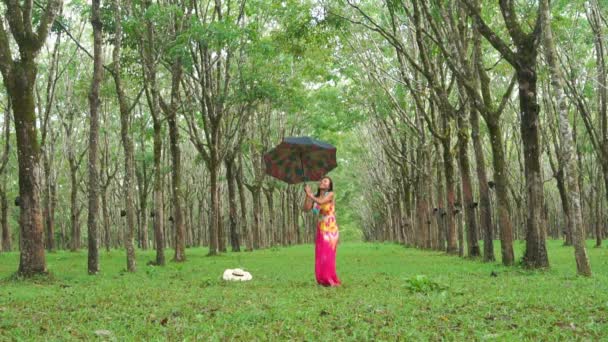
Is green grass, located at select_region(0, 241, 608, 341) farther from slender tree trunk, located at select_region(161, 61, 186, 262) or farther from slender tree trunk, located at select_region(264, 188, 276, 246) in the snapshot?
slender tree trunk, located at select_region(264, 188, 276, 246)

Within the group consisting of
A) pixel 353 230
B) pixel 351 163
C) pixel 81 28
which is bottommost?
pixel 353 230

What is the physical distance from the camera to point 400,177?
38.2 metres

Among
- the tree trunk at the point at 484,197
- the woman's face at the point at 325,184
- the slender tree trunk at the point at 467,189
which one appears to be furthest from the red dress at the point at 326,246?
the slender tree trunk at the point at 467,189

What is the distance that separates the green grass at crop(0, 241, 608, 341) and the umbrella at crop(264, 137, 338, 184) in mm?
2233

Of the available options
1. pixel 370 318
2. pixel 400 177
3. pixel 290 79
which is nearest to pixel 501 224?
pixel 370 318

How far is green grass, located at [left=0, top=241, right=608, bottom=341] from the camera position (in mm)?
5973

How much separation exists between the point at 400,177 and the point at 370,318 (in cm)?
3195

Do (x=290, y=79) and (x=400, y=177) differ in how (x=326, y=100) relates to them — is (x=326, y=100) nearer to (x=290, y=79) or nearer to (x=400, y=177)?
(x=290, y=79)

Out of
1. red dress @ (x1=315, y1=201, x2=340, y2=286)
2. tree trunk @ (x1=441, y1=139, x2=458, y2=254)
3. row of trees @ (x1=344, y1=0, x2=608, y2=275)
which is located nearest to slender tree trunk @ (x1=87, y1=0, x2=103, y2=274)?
Answer: red dress @ (x1=315, y1=201, x2=340, y2=286)

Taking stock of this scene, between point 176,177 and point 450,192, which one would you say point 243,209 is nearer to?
point 176,177

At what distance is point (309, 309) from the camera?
300 inches

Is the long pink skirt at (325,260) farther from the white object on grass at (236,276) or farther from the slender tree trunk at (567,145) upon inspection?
the slender tree trunk at (567,145)

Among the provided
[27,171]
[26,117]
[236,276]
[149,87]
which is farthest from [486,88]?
[149,87]

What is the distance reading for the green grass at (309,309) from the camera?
235 inches
